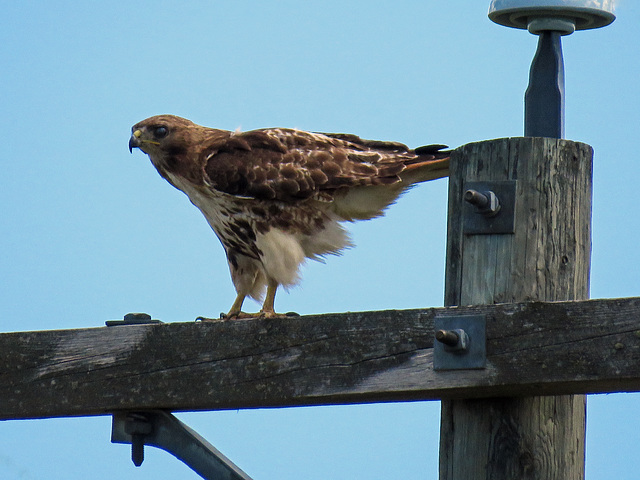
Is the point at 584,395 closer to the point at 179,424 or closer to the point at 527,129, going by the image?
the point at 527,129

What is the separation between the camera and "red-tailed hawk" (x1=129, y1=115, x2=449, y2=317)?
5.31 meters

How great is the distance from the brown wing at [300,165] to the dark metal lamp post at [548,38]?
1.52 m

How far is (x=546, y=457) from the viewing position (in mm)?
3252

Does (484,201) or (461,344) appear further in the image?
(484,201)

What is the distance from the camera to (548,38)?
3664 millimetres

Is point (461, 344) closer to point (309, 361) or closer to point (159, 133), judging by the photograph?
point (309, 361)

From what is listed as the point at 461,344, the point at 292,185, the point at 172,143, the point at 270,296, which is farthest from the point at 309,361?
the point at 172,143

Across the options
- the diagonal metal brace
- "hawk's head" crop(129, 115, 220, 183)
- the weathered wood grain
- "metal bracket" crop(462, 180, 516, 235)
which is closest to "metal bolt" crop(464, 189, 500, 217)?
"metal bracket" crop(462, 180, 516, 235)

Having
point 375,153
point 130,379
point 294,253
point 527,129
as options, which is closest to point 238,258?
point 294,253

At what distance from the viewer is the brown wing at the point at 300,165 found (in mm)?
5297

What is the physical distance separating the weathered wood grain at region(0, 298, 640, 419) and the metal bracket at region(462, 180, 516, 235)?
0.31m

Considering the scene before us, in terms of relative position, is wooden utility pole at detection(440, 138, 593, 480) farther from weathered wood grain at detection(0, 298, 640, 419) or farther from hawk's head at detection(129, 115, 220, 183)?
hawk's head at detection(129, 115, 220, 183)

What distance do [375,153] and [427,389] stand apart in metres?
2.39

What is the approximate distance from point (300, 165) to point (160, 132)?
97cm
